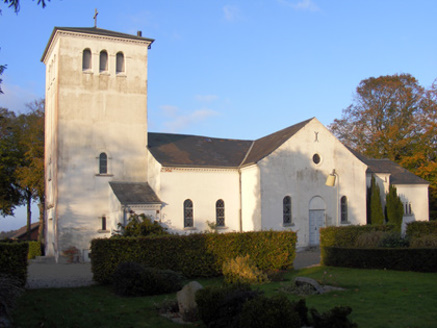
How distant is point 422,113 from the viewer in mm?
49375

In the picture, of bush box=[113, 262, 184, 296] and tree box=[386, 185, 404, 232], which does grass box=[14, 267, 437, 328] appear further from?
tree box=[386, 185, 404, 232]

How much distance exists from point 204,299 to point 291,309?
2.24 meters

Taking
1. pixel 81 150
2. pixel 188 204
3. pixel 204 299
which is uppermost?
pixel 81 150

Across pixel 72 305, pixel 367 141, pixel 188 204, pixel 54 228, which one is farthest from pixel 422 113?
pixel 72 305

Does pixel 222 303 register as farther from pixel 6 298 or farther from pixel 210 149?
pixel 210 149

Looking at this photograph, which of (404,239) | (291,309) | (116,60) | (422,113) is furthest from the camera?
(422,113)

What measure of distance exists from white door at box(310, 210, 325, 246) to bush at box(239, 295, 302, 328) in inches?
912

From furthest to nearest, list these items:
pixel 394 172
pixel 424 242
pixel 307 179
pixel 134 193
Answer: pixel 394 172 < pixel 307 179 < pixel 134 193 < pixel 424 242

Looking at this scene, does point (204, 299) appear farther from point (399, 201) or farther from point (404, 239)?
point (399, 201)

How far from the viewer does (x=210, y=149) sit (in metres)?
34.4

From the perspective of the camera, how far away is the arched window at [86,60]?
3003cm

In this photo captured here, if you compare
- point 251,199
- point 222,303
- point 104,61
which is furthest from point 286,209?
point 222,303

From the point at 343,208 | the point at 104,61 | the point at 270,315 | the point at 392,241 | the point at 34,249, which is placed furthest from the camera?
the point at 34,249

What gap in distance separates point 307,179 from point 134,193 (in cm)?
1199
